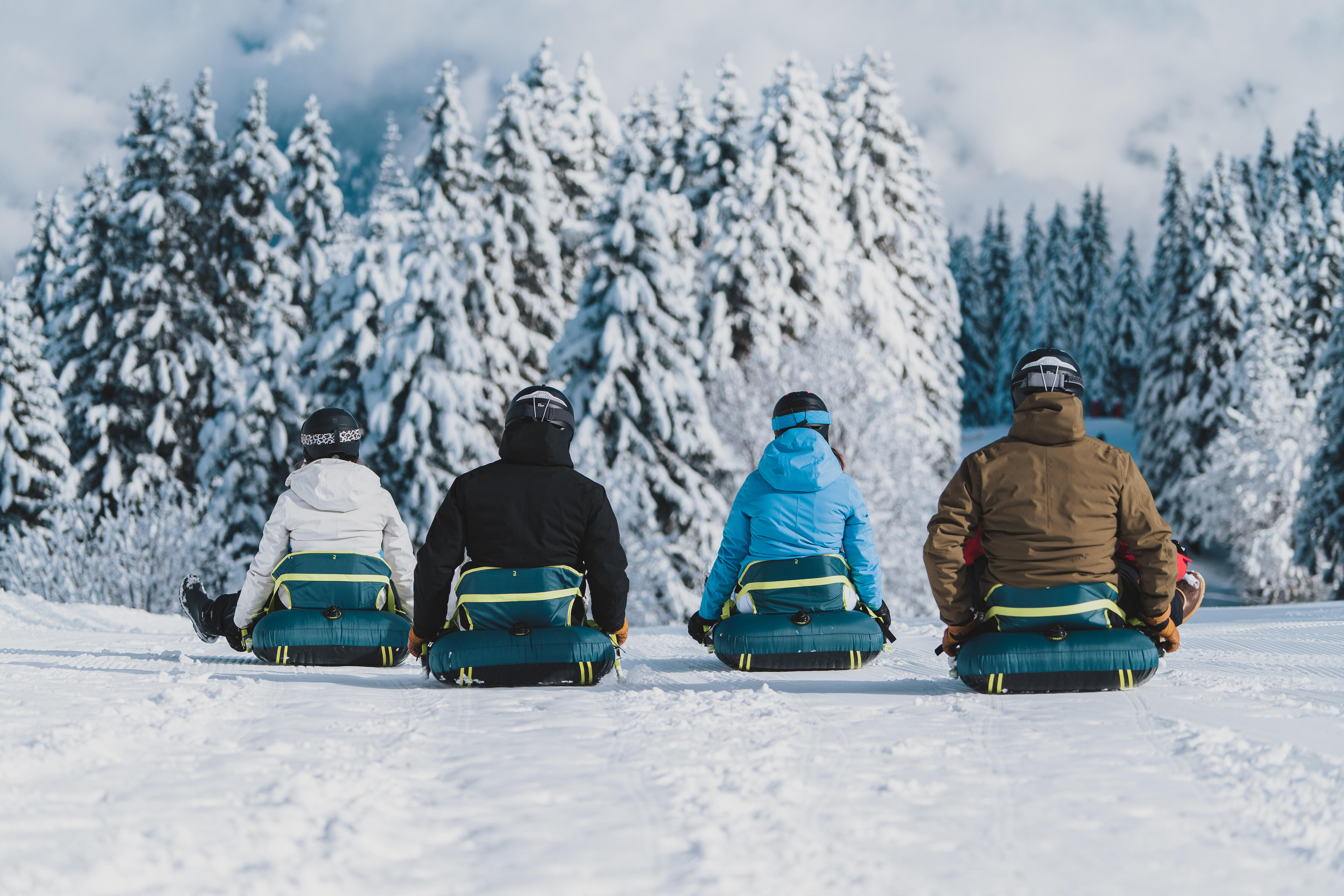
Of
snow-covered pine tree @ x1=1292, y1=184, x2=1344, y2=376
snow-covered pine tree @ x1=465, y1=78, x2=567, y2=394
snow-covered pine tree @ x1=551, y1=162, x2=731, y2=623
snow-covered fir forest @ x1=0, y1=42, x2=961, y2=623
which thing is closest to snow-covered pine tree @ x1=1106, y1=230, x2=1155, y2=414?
snow-covered pine tree @ x1=1292, y1=184, x2=1344, y2=376

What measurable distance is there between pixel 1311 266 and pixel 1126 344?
25.7 metres

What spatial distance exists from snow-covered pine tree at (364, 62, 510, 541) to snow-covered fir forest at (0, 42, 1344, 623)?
0.21 ft

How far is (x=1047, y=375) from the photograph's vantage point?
14.9ft

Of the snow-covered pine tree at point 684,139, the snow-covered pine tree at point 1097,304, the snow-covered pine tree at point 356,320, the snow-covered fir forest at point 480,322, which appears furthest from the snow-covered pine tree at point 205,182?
the snow-covered pine tree at point 1097,304

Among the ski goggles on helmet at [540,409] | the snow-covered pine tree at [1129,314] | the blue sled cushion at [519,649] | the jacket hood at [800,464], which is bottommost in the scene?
the blue sled cushion at [519,649]

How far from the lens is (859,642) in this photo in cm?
563

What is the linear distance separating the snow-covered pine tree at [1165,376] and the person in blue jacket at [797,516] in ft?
112

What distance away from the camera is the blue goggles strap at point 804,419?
5836 millimetres

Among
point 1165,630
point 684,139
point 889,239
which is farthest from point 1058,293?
point 1165,630

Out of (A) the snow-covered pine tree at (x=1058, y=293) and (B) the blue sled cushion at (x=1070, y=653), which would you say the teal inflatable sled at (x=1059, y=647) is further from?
(A) the snow-covered pine tree at (x=1058, y=293)

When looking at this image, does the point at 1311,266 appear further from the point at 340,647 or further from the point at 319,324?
the point at 340,647

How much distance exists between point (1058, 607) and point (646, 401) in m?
15.9

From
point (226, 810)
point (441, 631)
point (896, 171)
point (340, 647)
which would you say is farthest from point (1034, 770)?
point (896, 171)

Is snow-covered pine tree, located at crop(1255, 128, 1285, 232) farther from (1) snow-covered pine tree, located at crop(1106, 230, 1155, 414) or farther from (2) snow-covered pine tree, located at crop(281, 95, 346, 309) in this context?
(2) snow-covered pine tree, located at crop(281, 95, 346, 309)
